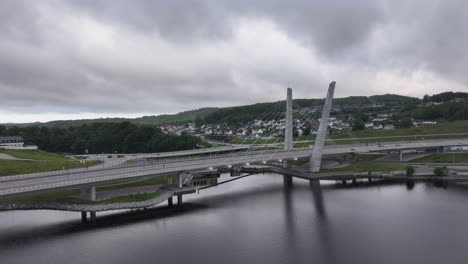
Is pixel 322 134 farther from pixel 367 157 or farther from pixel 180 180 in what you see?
pixel 180 180

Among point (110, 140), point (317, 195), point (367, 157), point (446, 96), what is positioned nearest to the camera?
point (317, 195)

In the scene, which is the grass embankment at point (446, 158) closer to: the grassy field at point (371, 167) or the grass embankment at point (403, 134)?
the grassy field at point (371, 167)

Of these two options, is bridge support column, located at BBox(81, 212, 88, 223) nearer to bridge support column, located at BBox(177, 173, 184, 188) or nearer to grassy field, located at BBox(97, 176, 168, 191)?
grassy field, located at BBox(97, 176, 168, 191)

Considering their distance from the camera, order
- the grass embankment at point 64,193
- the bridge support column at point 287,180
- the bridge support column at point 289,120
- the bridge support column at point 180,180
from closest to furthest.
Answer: the grass embankment at point 64,193 → the bridge support column at point 180,180 → the bridge support column at point 287,180 → the bridge support column at point 289,120

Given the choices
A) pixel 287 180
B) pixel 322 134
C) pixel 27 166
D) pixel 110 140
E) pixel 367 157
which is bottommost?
pixel 287 180

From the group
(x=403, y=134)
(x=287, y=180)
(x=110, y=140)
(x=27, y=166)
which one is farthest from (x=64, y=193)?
(x=403, y=134)

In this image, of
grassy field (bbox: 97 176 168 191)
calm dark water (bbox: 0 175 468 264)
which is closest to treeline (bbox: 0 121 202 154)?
grassy field (bbox: 97 176 168 191)

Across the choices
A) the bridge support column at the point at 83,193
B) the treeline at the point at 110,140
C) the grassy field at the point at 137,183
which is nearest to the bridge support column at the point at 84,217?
the bridge support column at the point at 83,193
